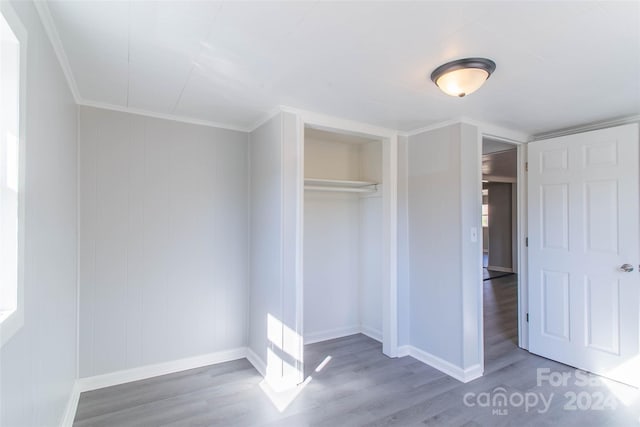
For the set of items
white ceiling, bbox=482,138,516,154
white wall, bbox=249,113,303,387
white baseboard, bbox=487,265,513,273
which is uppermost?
white ceiling, bbox=482,138,516,154

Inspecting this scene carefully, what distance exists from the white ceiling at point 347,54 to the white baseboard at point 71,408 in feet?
7.21

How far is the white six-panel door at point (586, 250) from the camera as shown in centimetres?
281

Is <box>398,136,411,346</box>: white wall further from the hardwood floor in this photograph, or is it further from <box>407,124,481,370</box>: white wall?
the hardwood floor

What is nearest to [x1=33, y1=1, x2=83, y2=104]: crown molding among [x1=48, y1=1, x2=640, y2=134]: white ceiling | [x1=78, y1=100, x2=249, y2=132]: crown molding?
[x1=48, y1=1, x2=640, y2=134]: white ceiling

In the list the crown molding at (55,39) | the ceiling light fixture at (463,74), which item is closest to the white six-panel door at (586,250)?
the ceiling light fixture at (463,74)

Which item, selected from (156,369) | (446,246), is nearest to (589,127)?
(446,246)

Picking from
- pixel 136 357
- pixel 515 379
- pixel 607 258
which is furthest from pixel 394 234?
pixel 136 357

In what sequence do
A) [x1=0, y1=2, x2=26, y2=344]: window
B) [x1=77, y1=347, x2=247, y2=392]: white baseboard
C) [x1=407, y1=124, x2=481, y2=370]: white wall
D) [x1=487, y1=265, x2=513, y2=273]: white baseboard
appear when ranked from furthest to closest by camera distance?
1. [x1=487, y1=265, x2=513, y2=273]: white baseboard
2. [x1=407, y1=124, x2=481, y2=370]: white wall
3. [x1=77, y1=347, x2=247, y2=392]: white baseboard
4. [x1=0, y1=2, x2=26, y2=344]: window

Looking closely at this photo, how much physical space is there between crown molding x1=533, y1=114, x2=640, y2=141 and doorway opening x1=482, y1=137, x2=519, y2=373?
0.97ft

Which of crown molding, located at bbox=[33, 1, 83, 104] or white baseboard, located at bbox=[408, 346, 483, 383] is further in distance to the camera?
white baseboard, located at bbox=[408, 346, 483, 383]

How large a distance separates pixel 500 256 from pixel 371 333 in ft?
19.6

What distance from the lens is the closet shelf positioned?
3479mm

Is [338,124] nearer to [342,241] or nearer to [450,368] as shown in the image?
[342,241]

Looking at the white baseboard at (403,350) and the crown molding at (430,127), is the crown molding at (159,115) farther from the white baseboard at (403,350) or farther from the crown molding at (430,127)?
the white baseboard at (403,350)
